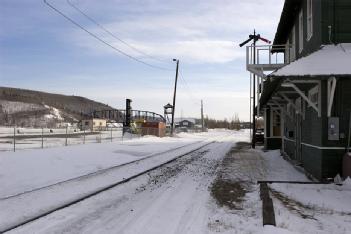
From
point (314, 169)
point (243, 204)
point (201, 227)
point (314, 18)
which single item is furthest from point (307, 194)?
point (314, 18)

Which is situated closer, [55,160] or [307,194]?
[307,194]

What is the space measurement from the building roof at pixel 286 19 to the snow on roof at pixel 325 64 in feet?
18.1

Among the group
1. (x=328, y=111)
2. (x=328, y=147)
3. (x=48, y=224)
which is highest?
(x=328, y=111)

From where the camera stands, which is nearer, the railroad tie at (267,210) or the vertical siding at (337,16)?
the railroad tie at (267,210)

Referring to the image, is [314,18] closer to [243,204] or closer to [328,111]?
[328,111]

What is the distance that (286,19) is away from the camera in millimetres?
20422

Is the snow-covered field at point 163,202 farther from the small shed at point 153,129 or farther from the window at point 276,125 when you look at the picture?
the small shed at point 153,129

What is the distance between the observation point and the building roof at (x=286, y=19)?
18.0m

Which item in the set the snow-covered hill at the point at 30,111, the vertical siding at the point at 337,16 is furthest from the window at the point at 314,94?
the snow-covered hill at the point at 30,111

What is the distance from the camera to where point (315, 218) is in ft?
27.1

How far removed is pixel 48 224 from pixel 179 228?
6.99ft

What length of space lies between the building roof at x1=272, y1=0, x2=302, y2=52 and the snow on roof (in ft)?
18.1

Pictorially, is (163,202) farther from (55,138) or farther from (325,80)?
(55,138)

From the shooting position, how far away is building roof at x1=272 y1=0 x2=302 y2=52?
17980 millimetres
